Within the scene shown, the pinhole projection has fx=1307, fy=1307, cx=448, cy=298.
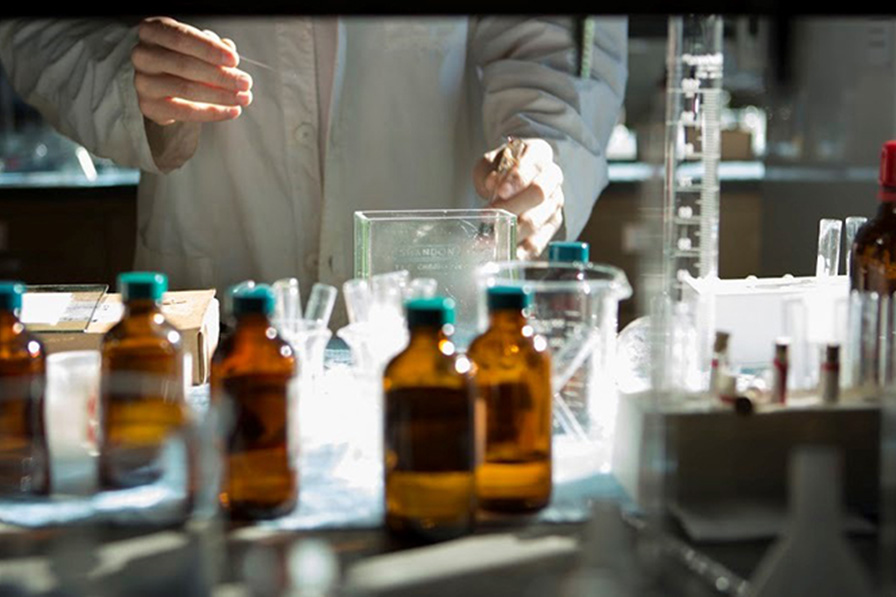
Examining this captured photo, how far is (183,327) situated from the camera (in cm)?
174

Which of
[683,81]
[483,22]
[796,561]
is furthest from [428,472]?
[483,22]

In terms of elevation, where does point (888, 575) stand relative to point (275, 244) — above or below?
below

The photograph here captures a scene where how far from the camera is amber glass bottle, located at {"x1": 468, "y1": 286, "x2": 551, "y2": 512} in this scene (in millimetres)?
1234

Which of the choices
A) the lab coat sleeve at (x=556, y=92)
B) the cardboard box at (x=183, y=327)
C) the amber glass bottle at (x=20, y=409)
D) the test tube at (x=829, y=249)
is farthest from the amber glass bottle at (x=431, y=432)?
the lab coat sleeve at (x=556, y=92)

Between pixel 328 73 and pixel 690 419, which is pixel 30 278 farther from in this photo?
pixel 690 419

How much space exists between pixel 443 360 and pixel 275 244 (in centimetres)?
163

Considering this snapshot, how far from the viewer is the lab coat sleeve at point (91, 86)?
2488 mm

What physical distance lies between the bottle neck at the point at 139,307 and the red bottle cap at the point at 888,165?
85 centimetres

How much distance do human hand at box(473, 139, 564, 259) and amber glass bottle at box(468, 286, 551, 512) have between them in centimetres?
84

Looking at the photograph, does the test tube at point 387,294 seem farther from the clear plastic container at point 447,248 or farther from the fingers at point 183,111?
the fingers at point 183,111

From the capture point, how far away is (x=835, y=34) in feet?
13.6

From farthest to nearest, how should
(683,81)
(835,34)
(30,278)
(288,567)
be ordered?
(835,34) < (30,278) < (683,81) < (288,567)

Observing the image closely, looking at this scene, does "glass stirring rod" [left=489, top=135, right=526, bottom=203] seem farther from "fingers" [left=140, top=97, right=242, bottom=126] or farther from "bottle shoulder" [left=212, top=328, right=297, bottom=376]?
"bottle shoulder" [left=212, top=328, right=297, bottom=376]

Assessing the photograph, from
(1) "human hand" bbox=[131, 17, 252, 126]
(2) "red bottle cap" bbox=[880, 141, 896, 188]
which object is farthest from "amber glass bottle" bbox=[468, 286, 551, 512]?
(1) "human hand" bbox=[131, 17, 252, 126]
